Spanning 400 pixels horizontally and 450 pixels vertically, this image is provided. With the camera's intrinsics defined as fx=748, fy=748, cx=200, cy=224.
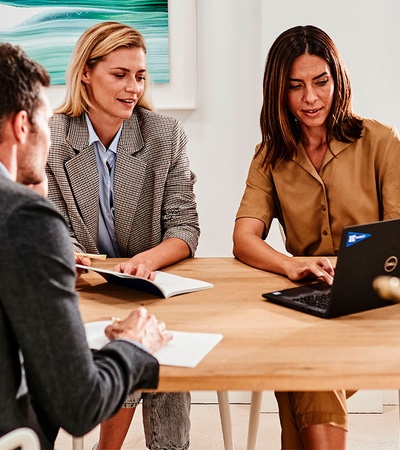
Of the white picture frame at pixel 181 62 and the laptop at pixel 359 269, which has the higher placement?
the white picture frame at pixel 181 62

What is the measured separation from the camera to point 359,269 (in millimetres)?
1646

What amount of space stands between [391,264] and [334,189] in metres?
0.71

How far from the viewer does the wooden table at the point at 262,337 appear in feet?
4.47

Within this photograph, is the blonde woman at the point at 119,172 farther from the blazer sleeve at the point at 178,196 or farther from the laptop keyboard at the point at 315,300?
the laptop keyboard at the point at 315,300

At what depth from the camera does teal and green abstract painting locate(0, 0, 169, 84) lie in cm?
332

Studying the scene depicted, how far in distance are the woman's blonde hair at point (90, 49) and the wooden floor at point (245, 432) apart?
1.28 meters

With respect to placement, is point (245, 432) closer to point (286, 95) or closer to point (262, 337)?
point (286, 95)

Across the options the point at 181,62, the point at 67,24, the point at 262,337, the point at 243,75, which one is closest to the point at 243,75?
the point at 243,75

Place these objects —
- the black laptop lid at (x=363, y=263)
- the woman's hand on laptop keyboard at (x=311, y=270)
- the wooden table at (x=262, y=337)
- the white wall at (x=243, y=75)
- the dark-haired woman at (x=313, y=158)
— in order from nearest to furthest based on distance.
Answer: the wooden table at (x=262, y=337)
the black laptop lid at (x=363, y=263)
the woman's hand on laptop keyboard at (x=311, y=270)
the dark-haired woman at (x=313, y=158)
the white wall at (x=243, y=75)

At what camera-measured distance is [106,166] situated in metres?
2.47

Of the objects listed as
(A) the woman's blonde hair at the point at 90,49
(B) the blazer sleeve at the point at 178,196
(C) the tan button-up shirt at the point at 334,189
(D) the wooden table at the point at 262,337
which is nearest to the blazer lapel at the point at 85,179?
(A) the woman's blonde hair at the point at 90,49

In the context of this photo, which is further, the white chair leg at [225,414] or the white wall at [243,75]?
the white wall at [243,75]

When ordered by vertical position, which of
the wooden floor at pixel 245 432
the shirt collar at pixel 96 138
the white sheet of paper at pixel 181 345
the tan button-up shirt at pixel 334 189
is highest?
the shirt collar at pixel 96 138

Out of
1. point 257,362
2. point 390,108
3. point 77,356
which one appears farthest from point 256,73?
point 77,356
